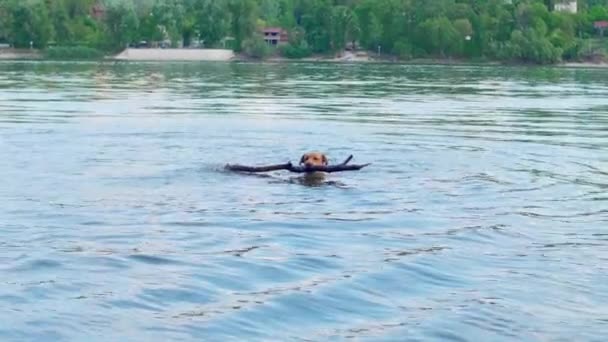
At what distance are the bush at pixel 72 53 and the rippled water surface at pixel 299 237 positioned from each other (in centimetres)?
10941

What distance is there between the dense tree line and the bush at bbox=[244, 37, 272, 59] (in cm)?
11

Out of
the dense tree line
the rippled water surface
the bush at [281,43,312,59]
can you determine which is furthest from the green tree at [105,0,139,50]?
the rippled water surface

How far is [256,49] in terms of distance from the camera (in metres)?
144

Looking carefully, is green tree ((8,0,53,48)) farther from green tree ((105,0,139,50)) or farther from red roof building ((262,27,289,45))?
red roof building ((262,27,289,45))

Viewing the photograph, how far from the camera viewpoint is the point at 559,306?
39.4 feet

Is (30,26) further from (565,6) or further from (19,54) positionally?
(565,6)

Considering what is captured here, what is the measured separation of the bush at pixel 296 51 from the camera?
14750 centimetres

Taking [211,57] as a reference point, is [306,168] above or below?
above

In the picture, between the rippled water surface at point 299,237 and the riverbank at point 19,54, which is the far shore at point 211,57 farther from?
the rippled water surface at point 299,237

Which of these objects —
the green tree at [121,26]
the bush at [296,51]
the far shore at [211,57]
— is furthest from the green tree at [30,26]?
the bush at [296,51]

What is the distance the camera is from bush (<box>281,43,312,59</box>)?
147500 millimetres

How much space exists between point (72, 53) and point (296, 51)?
25.2 metres

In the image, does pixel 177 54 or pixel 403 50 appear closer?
pixel 177 54

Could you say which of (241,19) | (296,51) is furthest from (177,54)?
(296,51)
